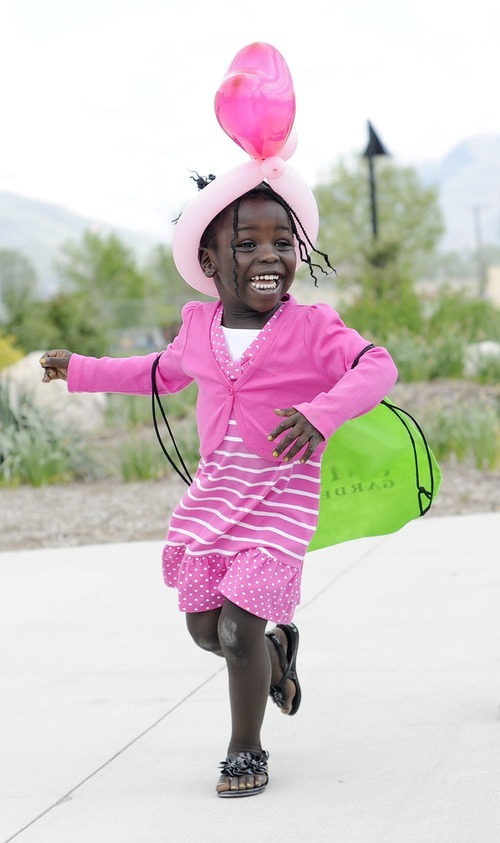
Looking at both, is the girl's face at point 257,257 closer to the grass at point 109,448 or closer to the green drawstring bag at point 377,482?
the green drawstring bag at point 377,482

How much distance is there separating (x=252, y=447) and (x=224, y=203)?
63 cm

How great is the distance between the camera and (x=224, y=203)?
3.02 m

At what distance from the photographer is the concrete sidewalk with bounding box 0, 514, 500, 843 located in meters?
2.70

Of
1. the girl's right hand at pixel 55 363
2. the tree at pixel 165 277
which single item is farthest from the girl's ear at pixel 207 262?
the tree at pixel 165 277

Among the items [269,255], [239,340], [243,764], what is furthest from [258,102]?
[243,764]

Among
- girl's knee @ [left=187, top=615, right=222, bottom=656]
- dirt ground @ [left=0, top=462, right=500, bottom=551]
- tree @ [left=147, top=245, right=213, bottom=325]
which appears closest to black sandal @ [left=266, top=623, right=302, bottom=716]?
girl's knee @ [left=187, top=615, right=222, bottom=656]

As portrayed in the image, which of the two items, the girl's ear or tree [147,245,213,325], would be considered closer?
the girl's ear

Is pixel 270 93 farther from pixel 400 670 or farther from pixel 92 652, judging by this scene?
pixel 92 652

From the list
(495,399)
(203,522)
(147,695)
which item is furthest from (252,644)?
(495,399)

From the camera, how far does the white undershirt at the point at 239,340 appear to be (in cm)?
305

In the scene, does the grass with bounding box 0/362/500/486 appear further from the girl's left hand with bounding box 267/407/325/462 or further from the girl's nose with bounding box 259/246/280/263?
the girl's left hand with bounding box 267/407/325/462

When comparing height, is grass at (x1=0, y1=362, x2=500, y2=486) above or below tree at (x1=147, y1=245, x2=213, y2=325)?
below

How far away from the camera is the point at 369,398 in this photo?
2.82 metres

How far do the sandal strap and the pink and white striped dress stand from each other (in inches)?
13.2
